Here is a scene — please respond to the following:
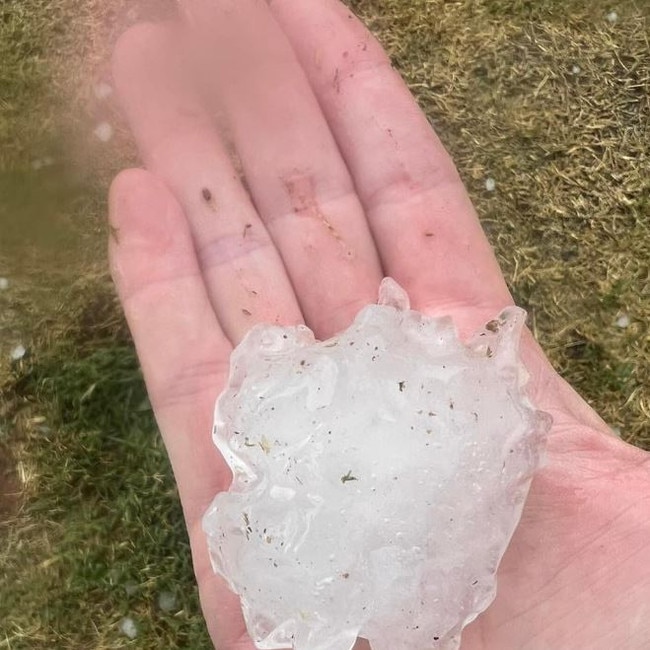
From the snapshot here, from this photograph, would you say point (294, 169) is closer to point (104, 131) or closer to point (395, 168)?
point (395, 168)

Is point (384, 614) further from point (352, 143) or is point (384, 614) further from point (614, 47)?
point (614, 47)

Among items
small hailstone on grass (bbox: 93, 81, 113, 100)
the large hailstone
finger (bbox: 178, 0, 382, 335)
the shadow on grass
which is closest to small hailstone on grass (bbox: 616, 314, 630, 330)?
finger (bbox: 178, 0, 382, 335)

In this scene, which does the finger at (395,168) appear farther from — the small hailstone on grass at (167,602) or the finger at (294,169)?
the small hailstone on grass at (167,602)

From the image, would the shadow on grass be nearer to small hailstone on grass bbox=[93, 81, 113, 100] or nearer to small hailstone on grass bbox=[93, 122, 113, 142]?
small hailstone on grass bbox=[93, 122, 113, 142]

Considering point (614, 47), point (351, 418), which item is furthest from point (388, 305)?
point (614, 47)

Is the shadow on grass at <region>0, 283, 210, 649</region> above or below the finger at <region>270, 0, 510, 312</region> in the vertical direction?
below

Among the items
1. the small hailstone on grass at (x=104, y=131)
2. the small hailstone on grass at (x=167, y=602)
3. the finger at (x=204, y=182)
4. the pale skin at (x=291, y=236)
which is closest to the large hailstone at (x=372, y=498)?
the pale skin at (x=291, y=236)
